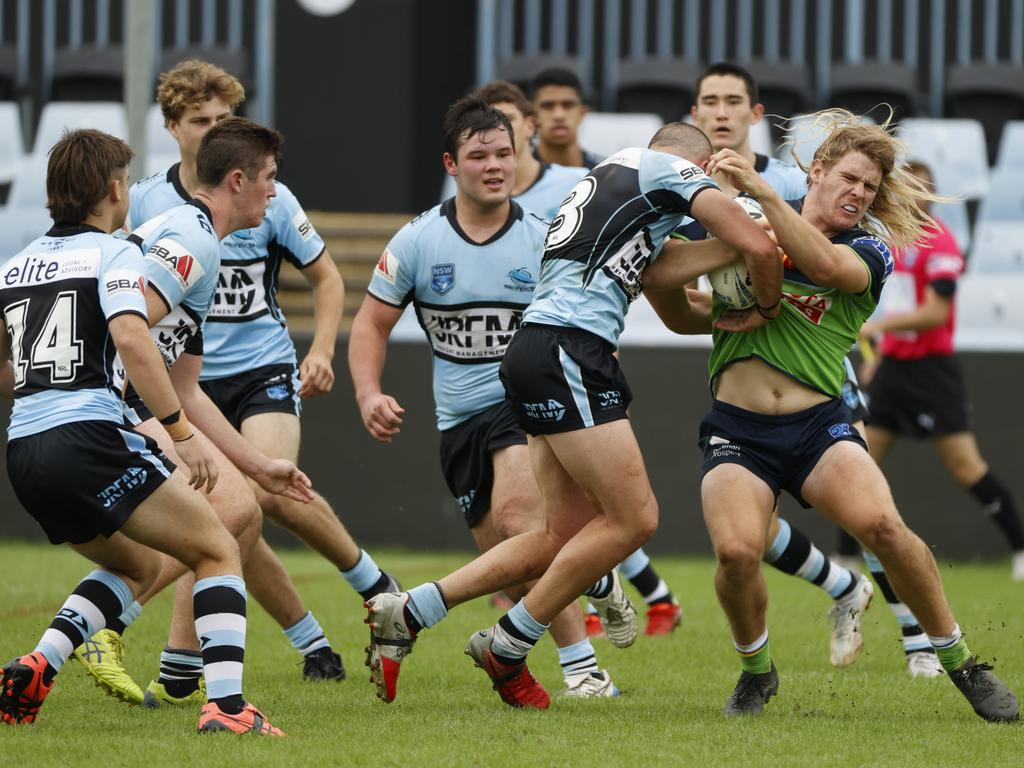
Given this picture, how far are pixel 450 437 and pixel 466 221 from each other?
2.86 ft

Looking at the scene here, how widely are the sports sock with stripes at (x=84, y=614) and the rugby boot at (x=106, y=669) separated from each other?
214 mm

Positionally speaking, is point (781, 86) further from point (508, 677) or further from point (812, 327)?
point (508, 677)

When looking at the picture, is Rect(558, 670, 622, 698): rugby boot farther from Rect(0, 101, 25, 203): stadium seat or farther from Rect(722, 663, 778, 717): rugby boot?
Rect(0, 101, 25, 203): stadium seat

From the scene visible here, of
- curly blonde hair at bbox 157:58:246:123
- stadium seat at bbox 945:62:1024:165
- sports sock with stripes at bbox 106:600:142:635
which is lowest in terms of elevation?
sports sock with stripes at bbox 106:600:142:635

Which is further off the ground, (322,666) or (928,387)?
(928,387)

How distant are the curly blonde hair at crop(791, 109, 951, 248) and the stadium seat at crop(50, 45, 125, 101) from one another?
10468 millimetres

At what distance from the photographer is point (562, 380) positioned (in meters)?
5.34

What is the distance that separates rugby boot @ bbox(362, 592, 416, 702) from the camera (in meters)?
5.48

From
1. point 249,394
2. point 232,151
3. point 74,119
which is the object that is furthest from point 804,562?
point 74,119

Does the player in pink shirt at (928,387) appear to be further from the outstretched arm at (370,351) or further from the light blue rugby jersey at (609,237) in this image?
the light blue rugby jersey at (609,237)

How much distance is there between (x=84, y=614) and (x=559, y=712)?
65.8 inches

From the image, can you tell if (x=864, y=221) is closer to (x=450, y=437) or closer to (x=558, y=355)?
(x=558, y=355)

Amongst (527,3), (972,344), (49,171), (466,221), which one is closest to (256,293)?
(466,221)

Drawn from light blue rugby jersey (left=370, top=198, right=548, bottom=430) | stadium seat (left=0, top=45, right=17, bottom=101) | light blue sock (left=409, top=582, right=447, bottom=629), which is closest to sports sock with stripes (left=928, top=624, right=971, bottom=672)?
light blue sock (left=409, top=582, right=447, bottom=629)
